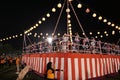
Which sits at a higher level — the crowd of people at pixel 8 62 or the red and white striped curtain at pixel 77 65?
the red and white striped curtain at pixel 77 65

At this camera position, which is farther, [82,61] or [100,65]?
[100,65]

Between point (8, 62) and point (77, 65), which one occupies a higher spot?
point (77, 65)

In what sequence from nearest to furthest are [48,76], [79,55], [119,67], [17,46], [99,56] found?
[48,76] < [79,55] < [99,56] < [119,67] < [17,46]

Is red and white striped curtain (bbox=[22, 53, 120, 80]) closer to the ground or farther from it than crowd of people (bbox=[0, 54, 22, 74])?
farther from it

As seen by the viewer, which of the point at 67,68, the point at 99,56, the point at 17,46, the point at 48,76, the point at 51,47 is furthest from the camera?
the point at 17,46

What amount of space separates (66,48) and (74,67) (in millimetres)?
1377

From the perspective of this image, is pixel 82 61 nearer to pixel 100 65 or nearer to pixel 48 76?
pixel 100 65

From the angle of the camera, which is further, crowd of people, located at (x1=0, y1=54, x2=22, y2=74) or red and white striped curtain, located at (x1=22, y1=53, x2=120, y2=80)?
crowd of people, located at (x1=0, y1=54, x2=22, y2=74)

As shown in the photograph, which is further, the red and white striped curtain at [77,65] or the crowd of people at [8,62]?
the crowd of people at [8,62]

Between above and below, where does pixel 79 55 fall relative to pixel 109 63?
above

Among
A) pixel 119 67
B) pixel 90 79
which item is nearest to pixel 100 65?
pixel 90 79

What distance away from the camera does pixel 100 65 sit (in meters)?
14.5

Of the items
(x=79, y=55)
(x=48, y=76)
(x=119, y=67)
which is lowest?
(x=119, y=67)

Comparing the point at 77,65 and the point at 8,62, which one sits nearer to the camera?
the point at 77,65
